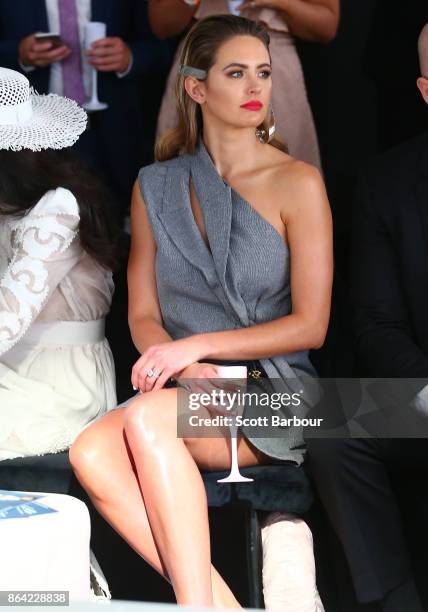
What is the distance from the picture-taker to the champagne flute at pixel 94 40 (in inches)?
177

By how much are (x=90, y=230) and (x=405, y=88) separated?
56.3 inches

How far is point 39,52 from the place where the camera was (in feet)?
15.0

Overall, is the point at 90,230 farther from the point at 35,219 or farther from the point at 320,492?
the point at 320,492

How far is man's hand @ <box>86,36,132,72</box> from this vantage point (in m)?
4.54

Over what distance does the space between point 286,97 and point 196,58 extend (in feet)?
2.02

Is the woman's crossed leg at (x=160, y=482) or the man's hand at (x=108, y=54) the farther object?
the man's hand at (x=108, y=54)

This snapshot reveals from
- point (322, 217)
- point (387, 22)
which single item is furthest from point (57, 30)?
point (322, 217)

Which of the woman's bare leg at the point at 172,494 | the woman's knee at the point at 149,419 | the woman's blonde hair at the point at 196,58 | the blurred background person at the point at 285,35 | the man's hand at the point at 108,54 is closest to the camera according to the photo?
the woman's bare leg at the point at 172,494

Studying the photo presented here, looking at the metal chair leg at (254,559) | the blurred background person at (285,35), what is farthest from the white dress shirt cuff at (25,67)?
the metal chair leg at (254,559)

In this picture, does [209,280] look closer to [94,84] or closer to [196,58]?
[196,58]

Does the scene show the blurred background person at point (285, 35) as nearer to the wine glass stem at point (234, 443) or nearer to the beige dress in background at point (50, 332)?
the beige dress in background at point (50, 332)

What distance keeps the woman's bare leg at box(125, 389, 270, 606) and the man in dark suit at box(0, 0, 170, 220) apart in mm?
1392

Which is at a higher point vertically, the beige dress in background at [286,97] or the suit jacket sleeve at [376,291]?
the beige dress in background at [286,97]

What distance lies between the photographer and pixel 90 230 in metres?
3.98
